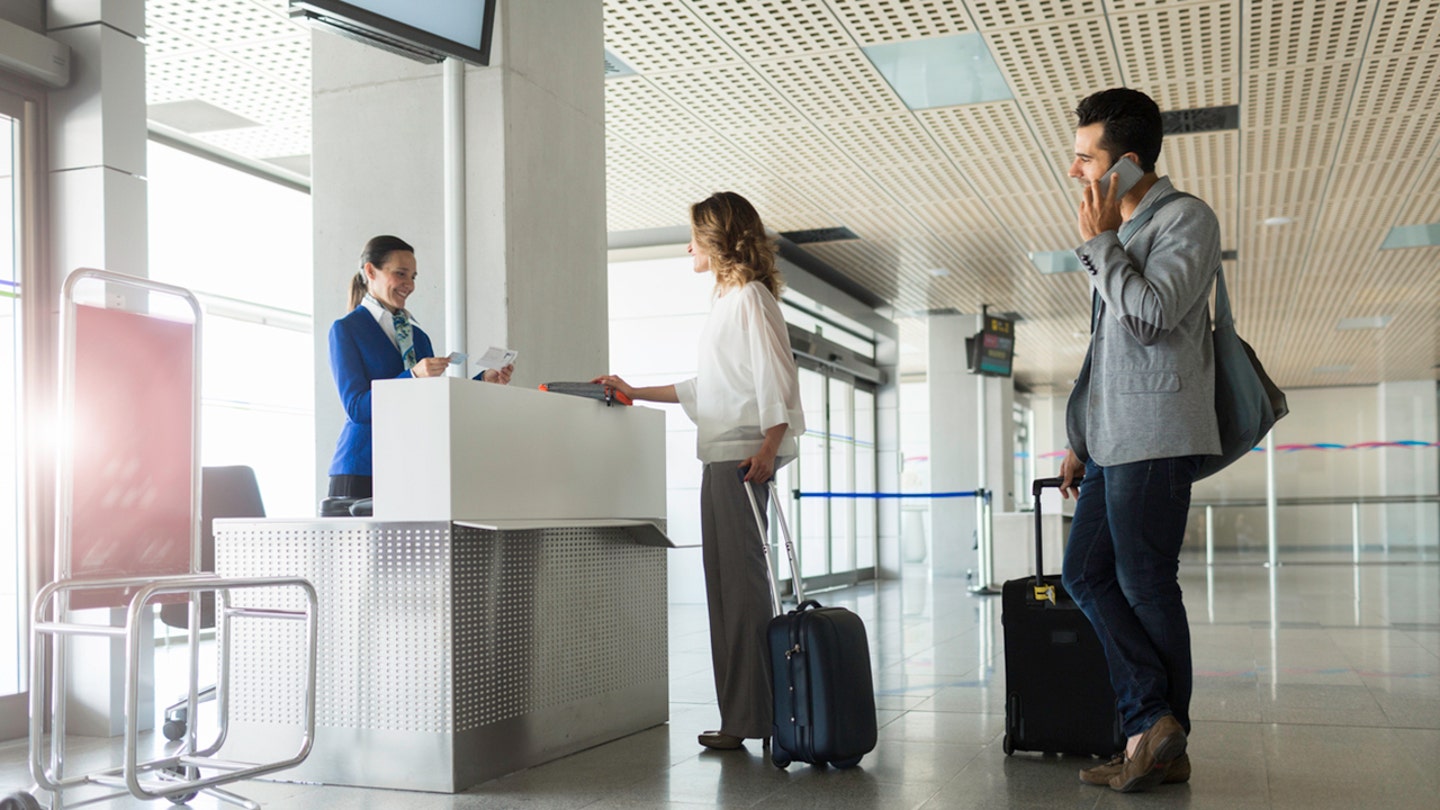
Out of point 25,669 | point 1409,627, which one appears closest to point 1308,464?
point 1409,627

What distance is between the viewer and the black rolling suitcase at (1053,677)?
3371mm

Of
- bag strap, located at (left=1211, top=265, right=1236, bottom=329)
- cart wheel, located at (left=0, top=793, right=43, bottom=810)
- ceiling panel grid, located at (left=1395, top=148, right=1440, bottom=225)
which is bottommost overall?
cart wheel, located at (left=0, top=793, right=43, bottom=810)

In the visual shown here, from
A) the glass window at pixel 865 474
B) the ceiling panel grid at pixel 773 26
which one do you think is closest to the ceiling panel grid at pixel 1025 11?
the ceiling panel grid at pixel 773 26

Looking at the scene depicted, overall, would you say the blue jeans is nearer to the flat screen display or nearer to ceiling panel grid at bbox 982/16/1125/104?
ceiling panel grid at bbox 982/16/1125/104

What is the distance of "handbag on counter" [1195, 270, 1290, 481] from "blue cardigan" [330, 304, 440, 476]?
89.1 inches

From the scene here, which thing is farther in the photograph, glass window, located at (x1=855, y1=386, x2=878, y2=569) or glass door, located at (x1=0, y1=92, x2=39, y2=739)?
glass window, located at (x1=855, y1=386, x2=878, y2=569)

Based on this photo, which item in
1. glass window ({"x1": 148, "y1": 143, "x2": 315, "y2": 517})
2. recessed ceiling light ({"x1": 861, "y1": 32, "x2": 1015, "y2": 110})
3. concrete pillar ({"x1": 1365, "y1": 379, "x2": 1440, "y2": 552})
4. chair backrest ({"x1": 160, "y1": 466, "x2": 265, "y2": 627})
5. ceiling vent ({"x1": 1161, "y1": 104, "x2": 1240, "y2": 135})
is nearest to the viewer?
chair backrest ({"x1": 160, "y1": 466, "x2": 265, "y2": 627})

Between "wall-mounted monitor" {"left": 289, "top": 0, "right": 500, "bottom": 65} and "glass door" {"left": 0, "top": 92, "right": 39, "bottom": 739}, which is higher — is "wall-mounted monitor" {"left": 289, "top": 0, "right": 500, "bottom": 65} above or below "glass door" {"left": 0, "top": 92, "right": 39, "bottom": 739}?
above

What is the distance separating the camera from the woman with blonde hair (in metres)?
3.56

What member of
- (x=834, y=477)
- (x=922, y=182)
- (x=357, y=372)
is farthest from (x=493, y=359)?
(x=834, y=477)

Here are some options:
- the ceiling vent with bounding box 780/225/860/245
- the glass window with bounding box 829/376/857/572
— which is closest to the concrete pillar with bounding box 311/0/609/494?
the ceiling vent with bounding box 780/225/860/245

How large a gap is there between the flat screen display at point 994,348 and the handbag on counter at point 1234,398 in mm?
10650

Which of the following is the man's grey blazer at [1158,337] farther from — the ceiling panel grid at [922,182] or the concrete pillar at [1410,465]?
the concrete pillar at [1410,465]

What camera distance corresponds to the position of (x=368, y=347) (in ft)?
12.1
